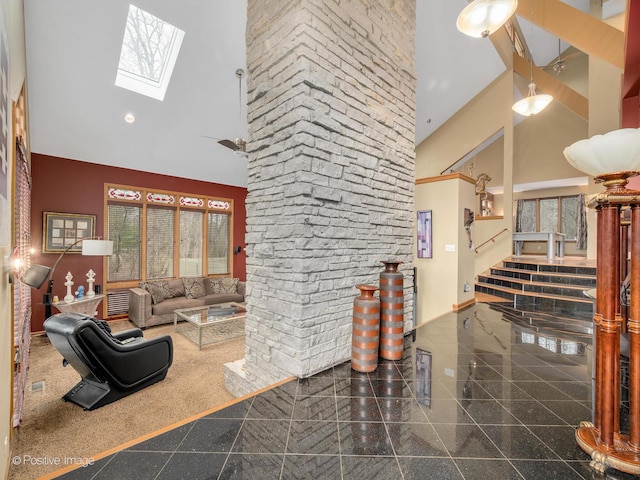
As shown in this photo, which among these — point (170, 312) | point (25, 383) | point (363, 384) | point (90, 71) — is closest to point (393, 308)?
point (363, 384)

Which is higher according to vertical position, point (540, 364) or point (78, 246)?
point (78, 246)

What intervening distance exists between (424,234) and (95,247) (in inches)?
197

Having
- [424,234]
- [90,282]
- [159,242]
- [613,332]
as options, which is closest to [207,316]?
[90,282]

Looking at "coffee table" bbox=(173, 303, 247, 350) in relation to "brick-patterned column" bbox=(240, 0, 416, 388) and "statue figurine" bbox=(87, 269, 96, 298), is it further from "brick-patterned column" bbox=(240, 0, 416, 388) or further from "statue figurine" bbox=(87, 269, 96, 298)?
"brick-patterned column" bbox=(240, 0, 416, 388)

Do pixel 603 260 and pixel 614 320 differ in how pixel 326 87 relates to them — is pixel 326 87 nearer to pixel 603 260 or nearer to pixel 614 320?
pixel 603 260

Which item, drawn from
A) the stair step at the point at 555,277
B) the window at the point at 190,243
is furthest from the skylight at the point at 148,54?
the stair step at the point at 555,277

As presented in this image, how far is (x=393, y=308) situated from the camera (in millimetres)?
2246

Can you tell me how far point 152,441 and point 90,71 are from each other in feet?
Answer: 16.0

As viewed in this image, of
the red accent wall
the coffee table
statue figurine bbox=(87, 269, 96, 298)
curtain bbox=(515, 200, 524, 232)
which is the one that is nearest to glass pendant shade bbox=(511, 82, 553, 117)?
curtain bbox=(515, 200, 524, 232)

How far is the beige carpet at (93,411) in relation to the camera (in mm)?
2275

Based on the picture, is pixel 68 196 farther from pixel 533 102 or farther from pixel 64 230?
pixel 533 102

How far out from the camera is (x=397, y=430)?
1.51 m

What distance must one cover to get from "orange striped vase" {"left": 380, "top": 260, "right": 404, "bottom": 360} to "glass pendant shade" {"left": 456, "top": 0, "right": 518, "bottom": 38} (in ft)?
9.16

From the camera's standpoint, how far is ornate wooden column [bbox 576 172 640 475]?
121 centimetres
